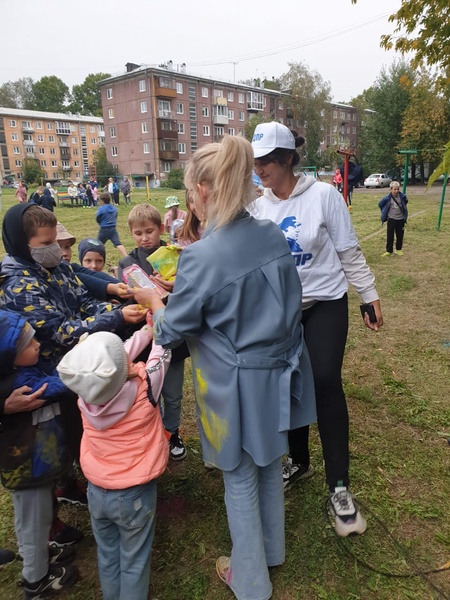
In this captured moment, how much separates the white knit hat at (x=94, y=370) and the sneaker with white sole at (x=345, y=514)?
1.44 meters

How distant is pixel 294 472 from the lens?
271 centimetres

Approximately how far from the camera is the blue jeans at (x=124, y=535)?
5.58ft

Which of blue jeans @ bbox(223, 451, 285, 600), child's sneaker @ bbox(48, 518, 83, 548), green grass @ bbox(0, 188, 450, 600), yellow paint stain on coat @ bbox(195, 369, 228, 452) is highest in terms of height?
yellow paint stain on coat @ bbox(195, 369, 228, 452)

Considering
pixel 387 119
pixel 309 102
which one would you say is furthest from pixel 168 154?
pixel 387 119

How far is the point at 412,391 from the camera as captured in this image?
379cm

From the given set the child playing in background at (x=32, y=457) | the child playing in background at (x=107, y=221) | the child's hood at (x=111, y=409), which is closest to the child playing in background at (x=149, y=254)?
the child playing in background at (x=32, y=457)

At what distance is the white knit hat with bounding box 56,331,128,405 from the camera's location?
1.51 metres

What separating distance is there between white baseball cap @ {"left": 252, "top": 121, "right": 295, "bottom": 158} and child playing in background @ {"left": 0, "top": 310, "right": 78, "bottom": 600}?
4.36ft

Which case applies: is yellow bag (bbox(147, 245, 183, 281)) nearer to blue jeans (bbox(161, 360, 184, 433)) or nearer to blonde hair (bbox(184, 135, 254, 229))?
blonde hair (bbox(184, 135, 254, 229))

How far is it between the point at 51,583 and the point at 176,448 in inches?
44.6

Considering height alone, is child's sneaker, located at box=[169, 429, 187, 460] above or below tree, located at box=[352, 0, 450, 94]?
below

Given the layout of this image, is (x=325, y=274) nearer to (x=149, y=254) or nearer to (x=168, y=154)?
(x=149, y=254)

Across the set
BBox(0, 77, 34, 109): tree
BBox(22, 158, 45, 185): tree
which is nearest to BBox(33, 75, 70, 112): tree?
BBox(0, 77, 34, 109): tree

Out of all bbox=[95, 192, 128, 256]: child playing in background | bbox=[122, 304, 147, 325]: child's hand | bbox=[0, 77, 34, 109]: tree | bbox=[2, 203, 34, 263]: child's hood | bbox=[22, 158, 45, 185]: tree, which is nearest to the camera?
bbox=[2, 203, 34, 263]: child's hood
